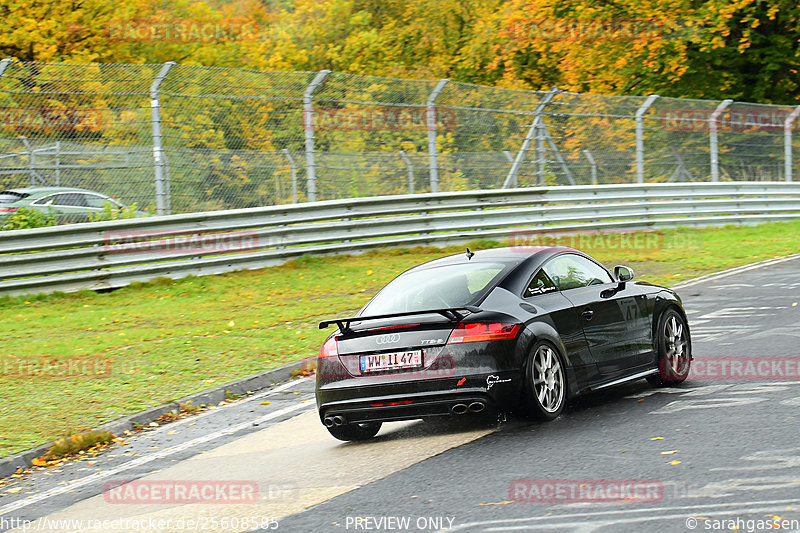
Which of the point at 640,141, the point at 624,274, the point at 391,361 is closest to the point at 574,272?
the point at 624,274

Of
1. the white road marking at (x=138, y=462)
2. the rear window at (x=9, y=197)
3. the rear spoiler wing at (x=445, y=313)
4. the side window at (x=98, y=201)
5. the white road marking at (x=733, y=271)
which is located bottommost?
the white road marking at (x=138, y=462)

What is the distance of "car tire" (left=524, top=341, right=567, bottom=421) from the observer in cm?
726

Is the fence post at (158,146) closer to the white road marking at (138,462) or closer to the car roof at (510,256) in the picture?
the white road marking at (138,462)

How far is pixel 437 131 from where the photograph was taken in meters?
20.4

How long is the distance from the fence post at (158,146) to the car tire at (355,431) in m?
9.94

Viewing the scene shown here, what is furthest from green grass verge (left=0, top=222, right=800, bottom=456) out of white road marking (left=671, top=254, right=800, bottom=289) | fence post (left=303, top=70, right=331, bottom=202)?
fence post (left=303, top=70, right=331, bottom=202)

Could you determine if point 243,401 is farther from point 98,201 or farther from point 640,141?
point 640,141

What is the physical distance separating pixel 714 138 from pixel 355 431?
20.9 meters

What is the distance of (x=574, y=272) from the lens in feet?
27.7

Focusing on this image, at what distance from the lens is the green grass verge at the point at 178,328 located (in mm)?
9484

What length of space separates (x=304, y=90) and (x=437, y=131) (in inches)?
120

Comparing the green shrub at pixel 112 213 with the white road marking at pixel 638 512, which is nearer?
the white road marking at pixel 638 512

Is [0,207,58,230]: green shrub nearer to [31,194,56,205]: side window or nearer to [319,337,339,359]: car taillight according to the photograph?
[31,194,56,205]: side window

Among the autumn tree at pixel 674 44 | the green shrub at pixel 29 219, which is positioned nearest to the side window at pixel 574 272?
the green shrub at pixel 29 219
